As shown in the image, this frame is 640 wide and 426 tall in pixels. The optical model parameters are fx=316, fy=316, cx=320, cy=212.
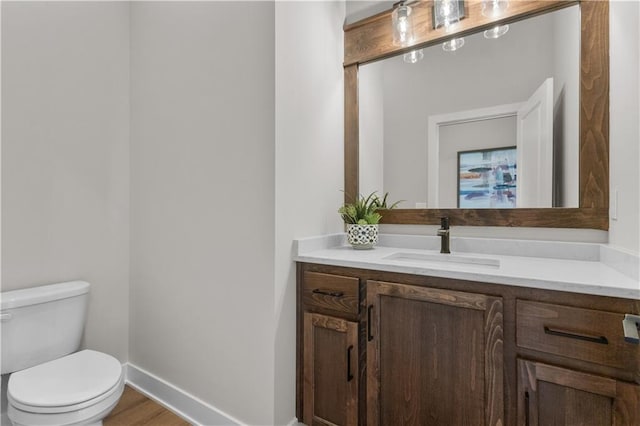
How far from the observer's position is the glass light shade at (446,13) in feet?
5.34

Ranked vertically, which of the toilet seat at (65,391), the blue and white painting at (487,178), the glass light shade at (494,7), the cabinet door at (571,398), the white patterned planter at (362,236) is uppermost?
the glass light shade at (494,7)

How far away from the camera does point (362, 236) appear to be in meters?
1.69

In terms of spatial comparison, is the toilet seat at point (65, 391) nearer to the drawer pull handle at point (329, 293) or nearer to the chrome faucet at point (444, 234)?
the drawer pull handle at point (329, 293)

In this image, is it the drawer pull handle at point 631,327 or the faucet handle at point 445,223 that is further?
the faucet handle at point 445,223

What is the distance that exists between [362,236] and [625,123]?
113 cm

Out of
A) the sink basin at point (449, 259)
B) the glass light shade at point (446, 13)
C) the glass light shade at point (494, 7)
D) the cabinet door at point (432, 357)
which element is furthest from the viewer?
the glass light shade at point (446, 13)

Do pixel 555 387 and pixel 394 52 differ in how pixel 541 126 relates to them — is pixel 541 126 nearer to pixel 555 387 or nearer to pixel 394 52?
pixel 394 52

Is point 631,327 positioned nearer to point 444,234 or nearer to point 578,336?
point 578,336

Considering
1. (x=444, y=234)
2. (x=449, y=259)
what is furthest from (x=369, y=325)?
(x=444, y=234)

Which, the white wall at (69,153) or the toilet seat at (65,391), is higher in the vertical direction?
the white wall at (69,153)

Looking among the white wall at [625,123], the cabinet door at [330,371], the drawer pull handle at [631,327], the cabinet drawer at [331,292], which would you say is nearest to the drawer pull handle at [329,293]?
the cabinet drawer at [331,292]

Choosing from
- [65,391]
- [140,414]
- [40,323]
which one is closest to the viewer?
[65,391]

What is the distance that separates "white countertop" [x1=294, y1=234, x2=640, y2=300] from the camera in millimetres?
951

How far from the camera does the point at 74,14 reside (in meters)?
1.77
